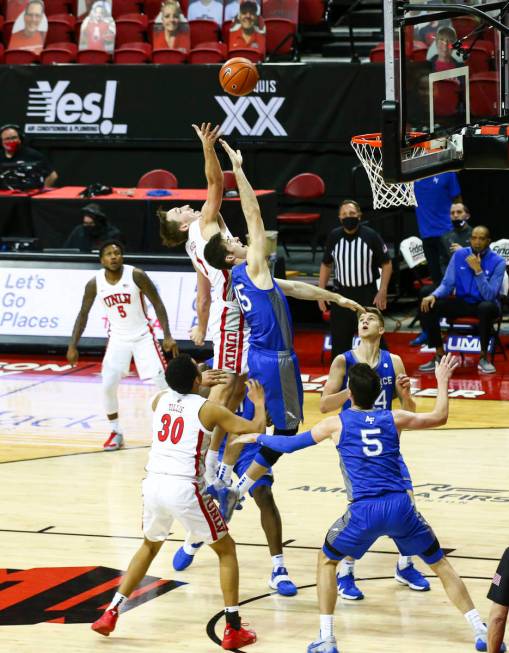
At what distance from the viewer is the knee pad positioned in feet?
38.5

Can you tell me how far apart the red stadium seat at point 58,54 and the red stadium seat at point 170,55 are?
1440mm

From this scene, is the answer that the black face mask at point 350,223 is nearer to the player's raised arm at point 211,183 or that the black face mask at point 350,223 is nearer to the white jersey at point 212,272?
the white jersey at point 212,272

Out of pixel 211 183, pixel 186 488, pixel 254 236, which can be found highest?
pixel 211 183

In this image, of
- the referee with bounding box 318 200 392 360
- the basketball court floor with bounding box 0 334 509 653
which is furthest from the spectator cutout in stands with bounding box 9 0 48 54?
the referee with bounding box 318 200 392 360

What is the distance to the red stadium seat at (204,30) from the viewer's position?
19781mm

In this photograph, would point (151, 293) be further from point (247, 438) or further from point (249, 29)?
point (249, 29)

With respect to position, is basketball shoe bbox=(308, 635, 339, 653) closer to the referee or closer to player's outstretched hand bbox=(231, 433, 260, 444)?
player's outstretched hand bbox=(231, 433, 260, 444)

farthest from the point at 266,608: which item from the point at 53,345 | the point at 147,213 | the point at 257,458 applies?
the point at 147,213

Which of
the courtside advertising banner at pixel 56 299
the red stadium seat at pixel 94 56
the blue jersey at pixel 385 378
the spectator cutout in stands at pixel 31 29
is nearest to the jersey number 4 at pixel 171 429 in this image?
the blue jersey at pixel 385 378

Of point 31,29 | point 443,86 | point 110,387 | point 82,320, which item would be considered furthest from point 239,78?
point 31,29

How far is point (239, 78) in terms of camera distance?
10.3 metres

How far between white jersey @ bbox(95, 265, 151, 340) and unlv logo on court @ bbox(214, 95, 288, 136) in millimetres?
7248

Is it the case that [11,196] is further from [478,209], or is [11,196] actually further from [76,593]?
[76,593]

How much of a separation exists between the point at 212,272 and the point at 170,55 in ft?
36.6
